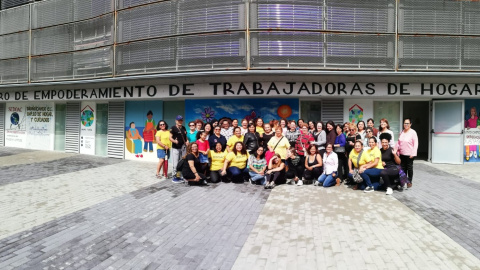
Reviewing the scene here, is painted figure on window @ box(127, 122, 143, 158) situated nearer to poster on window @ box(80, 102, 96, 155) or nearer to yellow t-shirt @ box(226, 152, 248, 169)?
poster on window @ box(80, 102, 96, 155)

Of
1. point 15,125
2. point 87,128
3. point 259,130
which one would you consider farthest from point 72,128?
point 259,130

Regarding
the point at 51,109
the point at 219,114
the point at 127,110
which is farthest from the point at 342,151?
the point at 51,109

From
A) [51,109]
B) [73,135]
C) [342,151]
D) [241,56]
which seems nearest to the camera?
[342,151]

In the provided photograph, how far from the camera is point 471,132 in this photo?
11531mm

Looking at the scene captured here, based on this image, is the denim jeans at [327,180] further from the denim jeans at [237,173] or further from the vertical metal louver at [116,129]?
the vertical metal louver at [116,129]

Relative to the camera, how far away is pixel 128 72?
37.6ft

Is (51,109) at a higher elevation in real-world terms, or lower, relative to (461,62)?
lower

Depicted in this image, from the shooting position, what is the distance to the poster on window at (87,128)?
13.8 meters

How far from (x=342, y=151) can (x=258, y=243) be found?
4811mm

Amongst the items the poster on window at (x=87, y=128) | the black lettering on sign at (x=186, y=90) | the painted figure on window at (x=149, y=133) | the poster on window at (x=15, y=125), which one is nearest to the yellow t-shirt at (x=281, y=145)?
the black lettering on sign at (x=186, y=90)

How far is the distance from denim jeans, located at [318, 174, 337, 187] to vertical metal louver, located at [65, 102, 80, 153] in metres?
12.2

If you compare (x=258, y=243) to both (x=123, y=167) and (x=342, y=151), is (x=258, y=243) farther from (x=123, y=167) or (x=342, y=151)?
(x=123, y=167)

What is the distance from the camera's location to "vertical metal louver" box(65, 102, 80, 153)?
562 inches

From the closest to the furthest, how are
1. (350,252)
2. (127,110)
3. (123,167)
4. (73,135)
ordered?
(350,252), (123,167), (127,110), (73,135)
